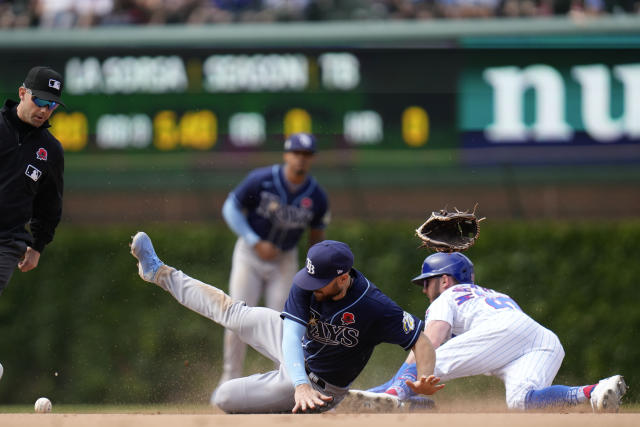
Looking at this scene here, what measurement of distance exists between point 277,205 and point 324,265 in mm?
3095

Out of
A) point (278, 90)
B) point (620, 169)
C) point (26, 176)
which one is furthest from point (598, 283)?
point (26, 176)

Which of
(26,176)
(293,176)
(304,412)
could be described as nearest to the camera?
(304,412)

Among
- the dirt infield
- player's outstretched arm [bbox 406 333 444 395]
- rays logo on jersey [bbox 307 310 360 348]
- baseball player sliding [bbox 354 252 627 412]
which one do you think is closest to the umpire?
the dirt infield

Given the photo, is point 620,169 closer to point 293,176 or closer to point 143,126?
point 293,176

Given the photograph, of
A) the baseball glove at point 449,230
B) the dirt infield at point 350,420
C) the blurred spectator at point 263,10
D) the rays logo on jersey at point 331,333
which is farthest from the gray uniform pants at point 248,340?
the blurred spectator at point 263,10

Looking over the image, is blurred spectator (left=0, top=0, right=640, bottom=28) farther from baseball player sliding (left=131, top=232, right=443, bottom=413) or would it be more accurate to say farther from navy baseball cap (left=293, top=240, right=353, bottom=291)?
navy baseball cap (left=293, top=240, right=353, bottom=291)

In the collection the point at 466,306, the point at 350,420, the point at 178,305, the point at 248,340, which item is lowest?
the point at 178,305

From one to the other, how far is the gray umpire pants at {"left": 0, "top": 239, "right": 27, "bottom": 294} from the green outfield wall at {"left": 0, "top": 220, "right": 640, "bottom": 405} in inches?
132

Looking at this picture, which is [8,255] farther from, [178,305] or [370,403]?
[178,305]

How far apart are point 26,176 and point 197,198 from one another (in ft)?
15.3

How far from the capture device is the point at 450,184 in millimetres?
10258

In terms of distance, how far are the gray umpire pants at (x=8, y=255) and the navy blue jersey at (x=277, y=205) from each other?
2581 millimetres

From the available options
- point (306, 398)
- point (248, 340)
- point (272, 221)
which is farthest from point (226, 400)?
point (272, 221)

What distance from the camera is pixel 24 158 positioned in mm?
5621
